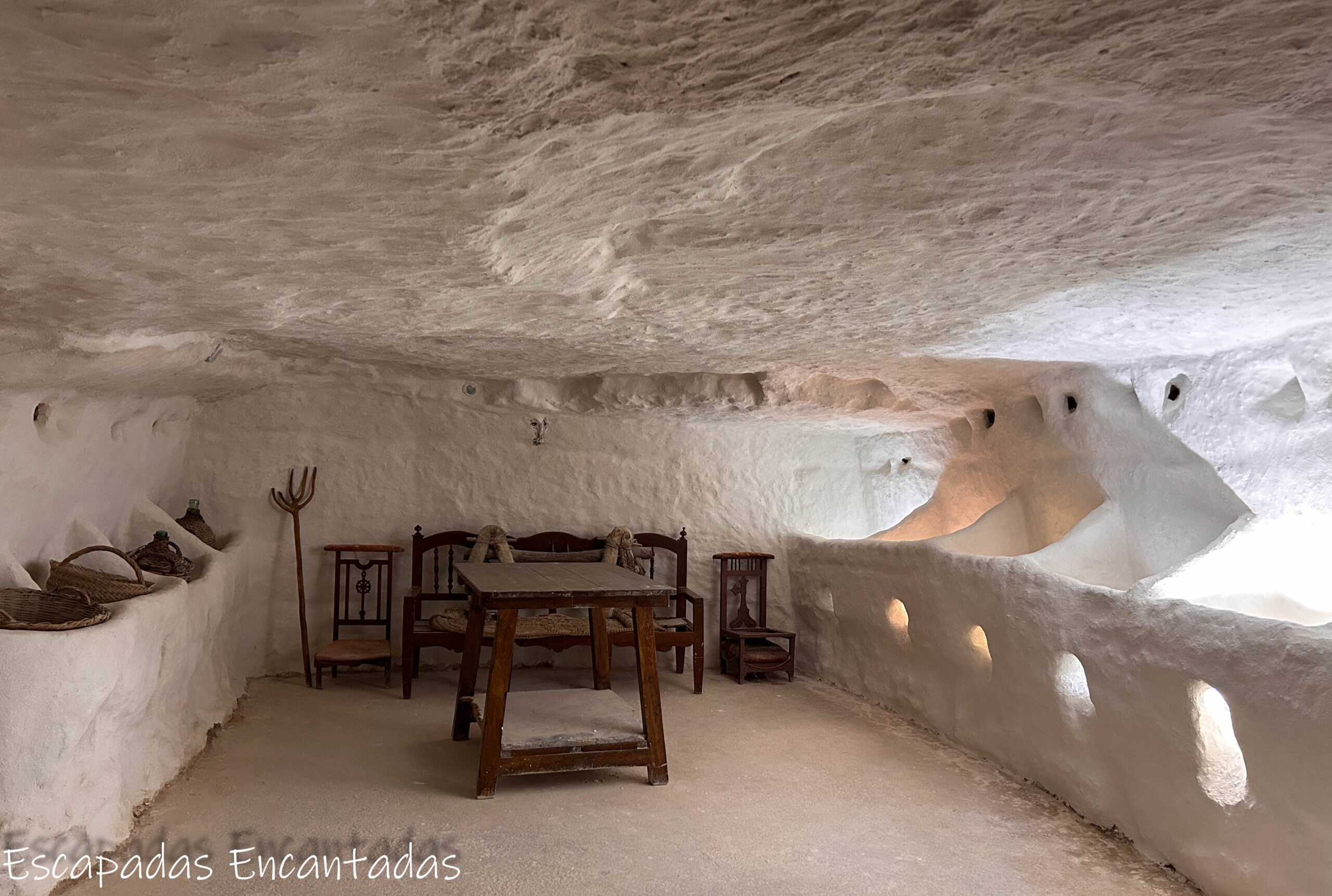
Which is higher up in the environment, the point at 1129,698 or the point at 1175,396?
the point at 1175,396

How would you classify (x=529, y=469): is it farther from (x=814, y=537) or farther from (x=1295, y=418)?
(x=1295, y=418)

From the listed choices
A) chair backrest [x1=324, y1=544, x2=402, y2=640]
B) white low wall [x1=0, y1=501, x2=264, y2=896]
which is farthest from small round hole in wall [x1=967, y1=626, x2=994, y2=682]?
white low wall [x1=0, y1=501, x2=264, y2=896]

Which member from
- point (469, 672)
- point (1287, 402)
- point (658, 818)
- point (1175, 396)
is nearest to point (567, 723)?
point (658, 818)

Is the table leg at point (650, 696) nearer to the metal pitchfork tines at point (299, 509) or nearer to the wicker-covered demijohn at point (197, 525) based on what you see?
the metal pitchfork tines at point (299, 509)

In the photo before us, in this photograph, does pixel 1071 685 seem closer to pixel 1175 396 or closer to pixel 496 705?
pixel 1175 396

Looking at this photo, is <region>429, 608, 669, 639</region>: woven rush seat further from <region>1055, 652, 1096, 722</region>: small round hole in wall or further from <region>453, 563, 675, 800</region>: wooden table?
<region>1055, 652, 1096, 722</region>: small round hole in wall

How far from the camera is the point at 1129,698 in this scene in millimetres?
3768

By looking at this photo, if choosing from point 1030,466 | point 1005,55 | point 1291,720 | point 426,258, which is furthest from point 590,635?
point 1005,55

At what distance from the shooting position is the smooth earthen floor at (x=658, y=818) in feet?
11.4

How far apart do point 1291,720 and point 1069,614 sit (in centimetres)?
126

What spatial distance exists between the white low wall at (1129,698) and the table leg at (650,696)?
1.83 m

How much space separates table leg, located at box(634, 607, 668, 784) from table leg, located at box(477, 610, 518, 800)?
0.66 m

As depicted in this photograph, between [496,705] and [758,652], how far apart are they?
3.01m

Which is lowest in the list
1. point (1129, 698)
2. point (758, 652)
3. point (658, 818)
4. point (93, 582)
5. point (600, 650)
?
point (658, 818)
